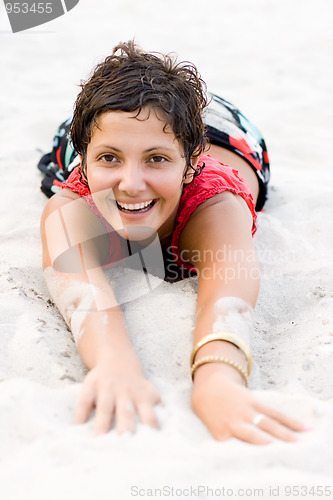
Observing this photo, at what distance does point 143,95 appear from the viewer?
5.69ft

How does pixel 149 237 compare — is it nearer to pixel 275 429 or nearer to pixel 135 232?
pixel 135 232

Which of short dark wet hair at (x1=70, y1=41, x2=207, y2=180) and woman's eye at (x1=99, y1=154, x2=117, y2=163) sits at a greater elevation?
short dark wet hair at (x1=70, y1=41, x2=207, y2=180)

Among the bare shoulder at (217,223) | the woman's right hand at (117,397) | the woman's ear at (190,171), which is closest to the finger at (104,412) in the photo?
the woman's right hand at (117,397)

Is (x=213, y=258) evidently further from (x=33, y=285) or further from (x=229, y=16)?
(x=229, y=16)

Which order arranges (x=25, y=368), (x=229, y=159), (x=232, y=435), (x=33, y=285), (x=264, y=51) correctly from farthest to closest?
(x=264, y=51), (x=229, y=159), (x=33, y=285), (x=25, y=368), (x=232, y=435)

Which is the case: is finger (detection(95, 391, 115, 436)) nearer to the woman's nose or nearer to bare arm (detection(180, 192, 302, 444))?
bare arm (detection(180, 192, 302, 444))

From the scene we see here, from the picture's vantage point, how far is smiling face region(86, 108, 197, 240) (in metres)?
1.71

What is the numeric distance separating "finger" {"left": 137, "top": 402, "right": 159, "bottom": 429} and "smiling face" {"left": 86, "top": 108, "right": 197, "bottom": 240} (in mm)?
693

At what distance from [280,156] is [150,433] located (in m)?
2.64

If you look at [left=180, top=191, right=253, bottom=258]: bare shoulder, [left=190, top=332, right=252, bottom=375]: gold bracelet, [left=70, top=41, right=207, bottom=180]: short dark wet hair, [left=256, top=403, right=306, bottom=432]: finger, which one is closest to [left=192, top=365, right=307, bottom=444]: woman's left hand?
[left=256, top=403, right=306, bottom=432]: finger

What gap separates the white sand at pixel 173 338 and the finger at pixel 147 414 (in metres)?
0.03

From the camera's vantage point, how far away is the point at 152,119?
1.73 meters

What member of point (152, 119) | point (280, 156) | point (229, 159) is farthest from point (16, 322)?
point (280, 156)

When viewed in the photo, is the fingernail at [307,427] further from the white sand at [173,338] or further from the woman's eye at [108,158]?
the woman's eye at [108,158]
